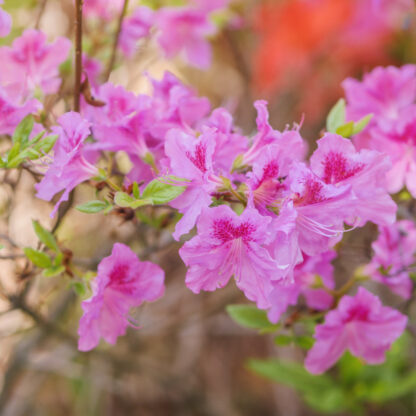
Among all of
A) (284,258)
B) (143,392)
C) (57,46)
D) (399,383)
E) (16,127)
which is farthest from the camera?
(143,392)

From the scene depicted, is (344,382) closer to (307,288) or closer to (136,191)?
(307,288)

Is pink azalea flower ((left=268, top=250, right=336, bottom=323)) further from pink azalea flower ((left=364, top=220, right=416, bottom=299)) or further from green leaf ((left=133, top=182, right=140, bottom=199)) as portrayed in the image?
green leaf ((left=133, top=182, right=140, bottom=199))

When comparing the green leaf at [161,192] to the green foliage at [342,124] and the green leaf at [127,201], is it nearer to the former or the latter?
the green leaf at [127,201]

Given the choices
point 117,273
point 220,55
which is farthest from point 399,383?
point 220,55

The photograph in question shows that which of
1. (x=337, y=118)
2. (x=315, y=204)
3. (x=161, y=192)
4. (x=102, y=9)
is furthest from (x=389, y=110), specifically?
(x=102, y=9)

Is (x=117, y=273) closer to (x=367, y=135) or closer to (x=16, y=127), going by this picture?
(x=16, y=127)

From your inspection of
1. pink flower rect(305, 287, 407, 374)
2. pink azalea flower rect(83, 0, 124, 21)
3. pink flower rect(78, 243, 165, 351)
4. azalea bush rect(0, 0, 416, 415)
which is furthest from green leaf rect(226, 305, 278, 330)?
pink azalea flower rect(83, 0, 124, 21)
